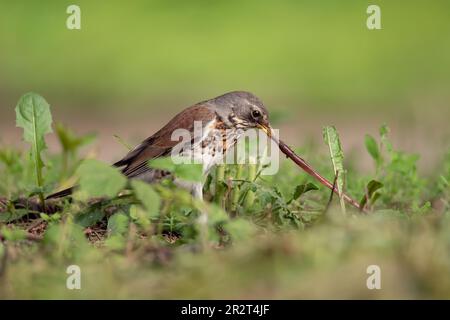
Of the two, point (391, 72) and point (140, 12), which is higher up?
point (140, 12)

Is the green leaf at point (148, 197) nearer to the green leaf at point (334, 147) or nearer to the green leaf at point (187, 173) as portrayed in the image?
the green leaf at point (187, 173)

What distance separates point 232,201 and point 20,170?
2052mm

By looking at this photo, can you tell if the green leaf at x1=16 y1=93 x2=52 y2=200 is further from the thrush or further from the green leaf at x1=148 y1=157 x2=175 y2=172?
the green leaf at x1=148 y1=157 x2=175 y2=172

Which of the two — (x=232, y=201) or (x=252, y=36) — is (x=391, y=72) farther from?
(x=232, y=201)

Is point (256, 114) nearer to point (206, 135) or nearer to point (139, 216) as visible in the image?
point (206, 135)

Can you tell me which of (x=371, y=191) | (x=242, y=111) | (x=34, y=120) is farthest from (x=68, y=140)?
(x=371, y=191)

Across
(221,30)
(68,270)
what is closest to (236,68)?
(221,30)

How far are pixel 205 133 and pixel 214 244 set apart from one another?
4.87ft

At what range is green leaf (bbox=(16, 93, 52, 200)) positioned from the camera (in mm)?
6254

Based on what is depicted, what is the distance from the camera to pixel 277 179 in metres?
7.30
